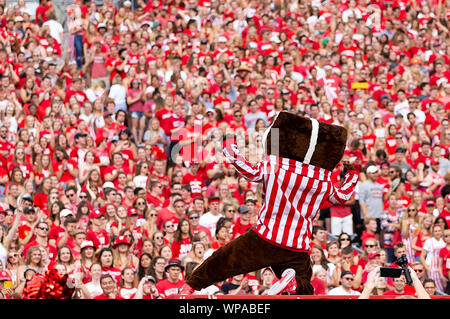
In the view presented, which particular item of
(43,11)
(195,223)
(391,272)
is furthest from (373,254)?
(43,11)

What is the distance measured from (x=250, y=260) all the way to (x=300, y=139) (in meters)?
1.01

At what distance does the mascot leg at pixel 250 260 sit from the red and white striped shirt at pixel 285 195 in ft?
0.22

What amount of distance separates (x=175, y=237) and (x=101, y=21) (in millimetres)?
6645

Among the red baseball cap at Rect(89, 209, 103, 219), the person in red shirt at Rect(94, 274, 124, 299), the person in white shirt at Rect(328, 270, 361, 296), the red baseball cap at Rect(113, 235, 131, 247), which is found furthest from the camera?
the red baseball cap at Rect(89, 209, 103, 219)

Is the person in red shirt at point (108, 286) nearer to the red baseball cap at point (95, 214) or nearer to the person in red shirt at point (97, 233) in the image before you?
the person in red shirt at point (97, 233)

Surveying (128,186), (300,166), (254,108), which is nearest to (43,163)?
(128,186)

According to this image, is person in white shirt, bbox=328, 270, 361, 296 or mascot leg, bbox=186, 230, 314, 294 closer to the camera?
mascot leg, bbox=186, 230, 314, 294

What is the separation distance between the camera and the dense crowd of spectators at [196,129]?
1052 cm

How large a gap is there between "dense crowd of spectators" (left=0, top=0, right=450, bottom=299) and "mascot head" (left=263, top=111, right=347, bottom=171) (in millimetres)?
2609

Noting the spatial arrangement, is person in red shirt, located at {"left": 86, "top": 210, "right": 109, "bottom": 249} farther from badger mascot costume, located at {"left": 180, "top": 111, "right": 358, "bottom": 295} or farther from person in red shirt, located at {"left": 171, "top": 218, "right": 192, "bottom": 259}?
badger mascot costume, located at {"left": 180, "top": 111, "right": 358, "bottom": 295}

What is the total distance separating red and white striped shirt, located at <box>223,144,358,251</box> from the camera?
6.45m

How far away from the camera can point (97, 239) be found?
1092 centimetres

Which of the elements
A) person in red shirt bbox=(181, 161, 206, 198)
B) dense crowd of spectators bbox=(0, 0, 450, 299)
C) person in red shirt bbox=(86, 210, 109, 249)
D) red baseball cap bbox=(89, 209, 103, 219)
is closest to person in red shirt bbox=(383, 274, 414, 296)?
dense crowd of spectators bbox=(0, 0, 450, 299)

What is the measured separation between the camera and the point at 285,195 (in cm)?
648
